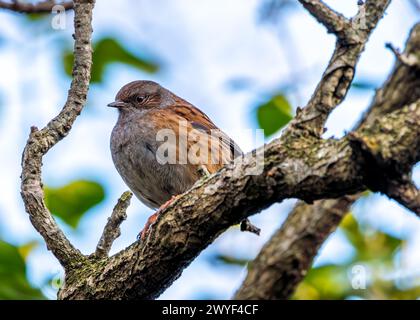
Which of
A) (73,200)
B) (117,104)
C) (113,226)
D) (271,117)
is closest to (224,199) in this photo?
(113,226)

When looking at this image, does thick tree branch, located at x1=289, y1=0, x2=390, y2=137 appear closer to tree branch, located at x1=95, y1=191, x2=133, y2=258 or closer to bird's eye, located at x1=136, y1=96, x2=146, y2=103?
tree branch, located at x1=95, y1=191, x2=133, y2=258

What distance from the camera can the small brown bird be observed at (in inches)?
245

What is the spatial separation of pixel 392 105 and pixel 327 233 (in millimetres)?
3209

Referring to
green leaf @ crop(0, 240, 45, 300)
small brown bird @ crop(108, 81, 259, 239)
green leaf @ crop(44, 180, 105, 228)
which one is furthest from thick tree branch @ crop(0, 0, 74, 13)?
green leaf @ crop(0, 240, 45, 300)

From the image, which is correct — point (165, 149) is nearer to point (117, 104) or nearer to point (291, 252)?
point (117, 104)

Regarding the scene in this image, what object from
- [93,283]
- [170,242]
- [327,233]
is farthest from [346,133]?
[327,233]

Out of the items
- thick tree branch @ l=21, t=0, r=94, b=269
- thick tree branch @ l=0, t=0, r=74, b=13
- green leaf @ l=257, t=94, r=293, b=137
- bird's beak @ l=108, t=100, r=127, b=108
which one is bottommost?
thick tree branch @ l=21, t=0, r=94, b=269

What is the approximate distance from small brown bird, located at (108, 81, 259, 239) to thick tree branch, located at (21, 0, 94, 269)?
1.23m

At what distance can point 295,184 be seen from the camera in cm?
373

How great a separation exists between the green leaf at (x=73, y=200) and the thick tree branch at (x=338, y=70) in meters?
2.88

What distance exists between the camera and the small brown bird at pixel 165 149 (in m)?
6.23

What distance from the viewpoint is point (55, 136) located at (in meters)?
4.96

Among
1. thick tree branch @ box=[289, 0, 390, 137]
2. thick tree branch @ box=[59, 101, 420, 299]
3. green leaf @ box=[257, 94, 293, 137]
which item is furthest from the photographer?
green leaf @ box=[257, 94, 293, 137]
